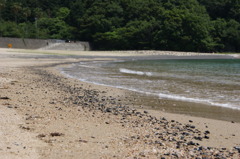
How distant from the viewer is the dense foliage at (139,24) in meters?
73.9

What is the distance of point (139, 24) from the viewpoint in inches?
3201

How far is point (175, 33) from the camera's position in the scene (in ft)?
242

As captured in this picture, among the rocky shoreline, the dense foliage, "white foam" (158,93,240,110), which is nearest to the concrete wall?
the dense foliage

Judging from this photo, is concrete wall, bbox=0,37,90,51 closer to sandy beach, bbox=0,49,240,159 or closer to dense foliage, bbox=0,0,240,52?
dense foliage, bbox=0,0,240,52

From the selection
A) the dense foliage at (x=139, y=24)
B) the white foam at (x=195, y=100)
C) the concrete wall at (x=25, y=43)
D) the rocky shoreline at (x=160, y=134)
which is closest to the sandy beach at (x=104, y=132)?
the rocky shoreline at (x=160, y=134)

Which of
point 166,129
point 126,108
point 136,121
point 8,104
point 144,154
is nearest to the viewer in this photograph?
point 144,154

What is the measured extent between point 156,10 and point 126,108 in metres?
77.7

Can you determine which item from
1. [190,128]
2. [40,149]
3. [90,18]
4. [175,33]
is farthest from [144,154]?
[90,18]

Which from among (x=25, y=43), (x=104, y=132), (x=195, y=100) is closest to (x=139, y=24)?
(x=25, y=43)

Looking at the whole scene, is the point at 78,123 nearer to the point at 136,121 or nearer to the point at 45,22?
the point at 136,121

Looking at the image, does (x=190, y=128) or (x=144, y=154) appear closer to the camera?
(x=144, y=154)

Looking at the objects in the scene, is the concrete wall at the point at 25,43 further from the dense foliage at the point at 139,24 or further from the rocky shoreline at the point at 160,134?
the rocky shoreline at the point at 160,134

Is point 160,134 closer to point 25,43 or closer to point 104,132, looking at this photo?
point 104,132

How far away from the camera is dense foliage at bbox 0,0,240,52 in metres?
73.9
